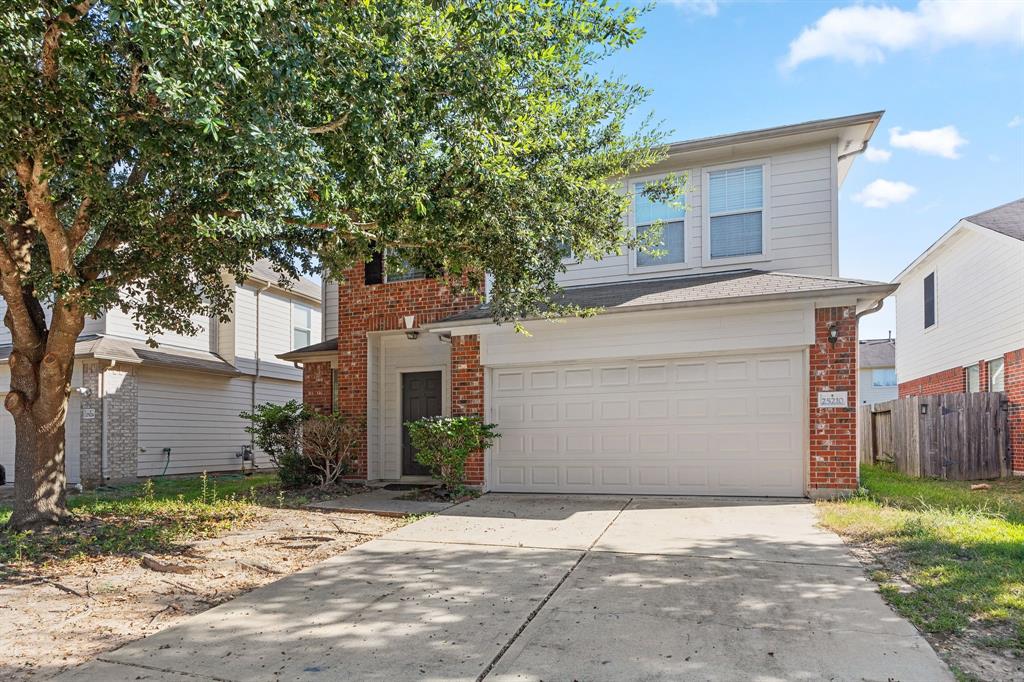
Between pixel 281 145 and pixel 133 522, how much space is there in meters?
5.54

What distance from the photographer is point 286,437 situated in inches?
429

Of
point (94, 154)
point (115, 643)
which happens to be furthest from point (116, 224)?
point (115, 643)

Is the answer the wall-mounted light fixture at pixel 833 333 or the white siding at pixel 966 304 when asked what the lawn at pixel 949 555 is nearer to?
the wall-mounted light fixture at pixel 833 333

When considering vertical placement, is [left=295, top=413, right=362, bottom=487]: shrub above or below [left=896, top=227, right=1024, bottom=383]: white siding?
below

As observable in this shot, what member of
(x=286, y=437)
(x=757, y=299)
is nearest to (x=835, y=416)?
(x=757, y=299)

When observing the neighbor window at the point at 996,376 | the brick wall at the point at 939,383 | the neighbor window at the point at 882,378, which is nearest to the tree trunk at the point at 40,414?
the neighbor window at the point at 996,376

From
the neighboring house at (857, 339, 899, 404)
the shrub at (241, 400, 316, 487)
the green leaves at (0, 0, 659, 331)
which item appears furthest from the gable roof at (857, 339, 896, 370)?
the shrub at (241, 400, 316, 487)

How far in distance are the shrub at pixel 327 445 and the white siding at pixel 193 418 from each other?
5794 millimetres

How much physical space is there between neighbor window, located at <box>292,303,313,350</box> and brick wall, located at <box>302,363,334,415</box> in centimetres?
607

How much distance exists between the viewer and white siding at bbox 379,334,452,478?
37.5ft

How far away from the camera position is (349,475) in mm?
11359

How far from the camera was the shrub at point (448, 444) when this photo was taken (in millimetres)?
9484

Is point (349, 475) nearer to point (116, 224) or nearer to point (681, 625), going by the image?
point (116, 224)

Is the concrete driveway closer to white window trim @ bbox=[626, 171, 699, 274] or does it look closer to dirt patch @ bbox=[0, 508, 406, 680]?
dirt patch @ bbox=[0, 508, 406, 680]
